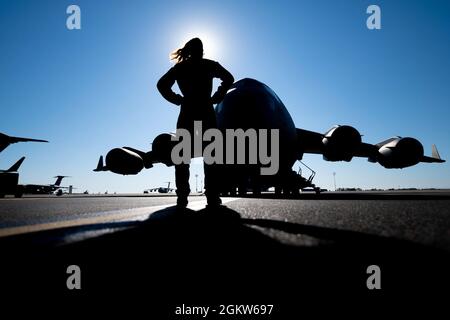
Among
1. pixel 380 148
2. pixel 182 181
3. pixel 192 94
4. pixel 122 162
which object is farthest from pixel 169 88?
pixel 380 148

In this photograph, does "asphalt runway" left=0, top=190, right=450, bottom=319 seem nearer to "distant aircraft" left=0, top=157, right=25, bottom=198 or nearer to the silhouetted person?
the silhouetted person

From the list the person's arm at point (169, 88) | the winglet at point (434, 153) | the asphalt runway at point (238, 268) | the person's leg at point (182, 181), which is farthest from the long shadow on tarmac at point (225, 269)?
the winglet at point (434, 153)

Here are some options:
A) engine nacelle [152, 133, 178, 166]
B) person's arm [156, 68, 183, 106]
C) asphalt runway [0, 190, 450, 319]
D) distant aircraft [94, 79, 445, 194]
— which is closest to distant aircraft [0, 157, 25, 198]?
distant aircraft [94, 79, 445, 194]

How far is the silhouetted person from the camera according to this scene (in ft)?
13.3

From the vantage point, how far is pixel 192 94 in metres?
4.12

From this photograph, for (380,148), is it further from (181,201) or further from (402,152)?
(181,201)

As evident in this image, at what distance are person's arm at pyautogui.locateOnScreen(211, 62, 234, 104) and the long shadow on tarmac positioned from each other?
311 cm

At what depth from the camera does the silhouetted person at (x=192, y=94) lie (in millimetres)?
4051

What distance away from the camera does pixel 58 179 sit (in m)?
55.0

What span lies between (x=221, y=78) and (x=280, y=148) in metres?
5.47
